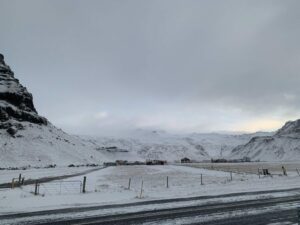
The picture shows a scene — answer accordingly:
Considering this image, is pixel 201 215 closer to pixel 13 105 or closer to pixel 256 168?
pixel 256 168

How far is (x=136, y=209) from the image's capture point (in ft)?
58.5

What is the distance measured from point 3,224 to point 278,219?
11.2m

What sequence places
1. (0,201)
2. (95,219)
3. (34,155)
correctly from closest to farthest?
(95,219), (0,201), (34,155)

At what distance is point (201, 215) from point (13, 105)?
154377 mm

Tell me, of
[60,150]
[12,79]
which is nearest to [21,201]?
[60,150]

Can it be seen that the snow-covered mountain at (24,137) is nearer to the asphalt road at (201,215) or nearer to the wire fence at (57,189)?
the wire fence at (57,189)

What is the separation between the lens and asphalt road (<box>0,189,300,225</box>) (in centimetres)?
1406

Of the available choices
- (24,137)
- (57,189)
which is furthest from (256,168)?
(24,137)

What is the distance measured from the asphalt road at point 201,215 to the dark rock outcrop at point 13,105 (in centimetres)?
12529

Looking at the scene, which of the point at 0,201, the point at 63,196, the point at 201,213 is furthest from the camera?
the point at 63,196

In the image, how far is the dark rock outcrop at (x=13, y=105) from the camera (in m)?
140

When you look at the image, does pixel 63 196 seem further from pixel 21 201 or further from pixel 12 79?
pixel 12 79

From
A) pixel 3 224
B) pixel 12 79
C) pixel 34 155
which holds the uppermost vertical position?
pixel 12 79

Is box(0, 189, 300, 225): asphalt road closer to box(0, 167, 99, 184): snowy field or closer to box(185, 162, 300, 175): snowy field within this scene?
box(0, 167, 99, 184): snowy field
